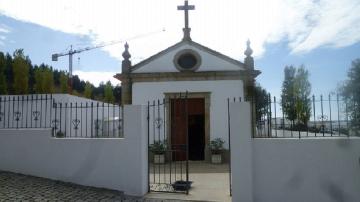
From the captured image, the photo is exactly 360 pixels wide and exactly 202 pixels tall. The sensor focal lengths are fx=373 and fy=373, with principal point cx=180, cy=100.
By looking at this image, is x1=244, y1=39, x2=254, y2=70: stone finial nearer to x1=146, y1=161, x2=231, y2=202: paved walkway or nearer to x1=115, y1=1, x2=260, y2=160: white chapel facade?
x1=115, y1=1, x2=260, y2=160: white chapel facade

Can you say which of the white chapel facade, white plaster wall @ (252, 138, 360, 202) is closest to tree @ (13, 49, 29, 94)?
the white chapel facade

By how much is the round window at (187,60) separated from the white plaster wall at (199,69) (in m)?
0.15

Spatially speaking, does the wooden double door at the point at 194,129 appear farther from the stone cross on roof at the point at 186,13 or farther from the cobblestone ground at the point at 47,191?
the cobblestone ground at the point at 47,191

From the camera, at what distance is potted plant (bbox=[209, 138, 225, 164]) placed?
1461 cm

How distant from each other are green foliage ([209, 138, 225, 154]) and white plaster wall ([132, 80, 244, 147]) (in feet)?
0.74

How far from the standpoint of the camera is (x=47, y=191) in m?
7.56

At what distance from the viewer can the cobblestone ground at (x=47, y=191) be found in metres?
7.09

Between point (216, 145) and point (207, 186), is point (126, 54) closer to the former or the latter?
point (216, 145)

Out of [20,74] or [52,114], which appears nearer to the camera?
[52,114]

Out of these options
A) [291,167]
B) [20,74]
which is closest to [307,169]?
[291,167]

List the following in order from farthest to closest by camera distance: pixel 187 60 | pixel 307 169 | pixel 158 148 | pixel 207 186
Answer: pixel 187 60
pixel 158 148
pixel 207 186
pixel 307 169

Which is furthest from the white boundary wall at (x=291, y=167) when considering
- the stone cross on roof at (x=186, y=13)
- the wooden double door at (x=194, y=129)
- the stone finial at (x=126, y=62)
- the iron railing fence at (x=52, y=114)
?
the stone cross on roof at (x=186, y=13)

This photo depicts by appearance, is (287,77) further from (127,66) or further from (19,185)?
(19,185)

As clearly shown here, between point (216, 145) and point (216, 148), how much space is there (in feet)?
0.44
